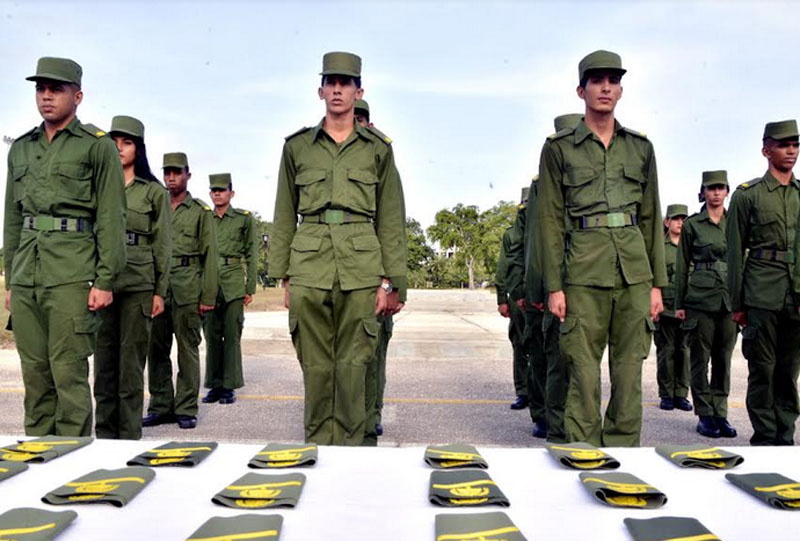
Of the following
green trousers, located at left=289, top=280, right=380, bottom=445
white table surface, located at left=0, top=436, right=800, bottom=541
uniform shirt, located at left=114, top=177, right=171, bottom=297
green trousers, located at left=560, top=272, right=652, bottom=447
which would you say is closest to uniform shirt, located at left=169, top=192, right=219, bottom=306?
uniform shirt, located at left=114, top=177, right=171, bottom=297

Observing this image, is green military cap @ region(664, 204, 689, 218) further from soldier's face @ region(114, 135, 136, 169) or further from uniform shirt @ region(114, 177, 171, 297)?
soldier's face @ region(114, 135, 136, 169)

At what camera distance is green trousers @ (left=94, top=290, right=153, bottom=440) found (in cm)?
479

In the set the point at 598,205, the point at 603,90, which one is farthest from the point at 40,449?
the point at 603,90

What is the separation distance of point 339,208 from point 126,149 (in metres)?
2.36

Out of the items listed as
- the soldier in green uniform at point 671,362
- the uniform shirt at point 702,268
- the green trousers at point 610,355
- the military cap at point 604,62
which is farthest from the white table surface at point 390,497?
the soldier in green uniform at point 671,362

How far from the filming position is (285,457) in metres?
2.21

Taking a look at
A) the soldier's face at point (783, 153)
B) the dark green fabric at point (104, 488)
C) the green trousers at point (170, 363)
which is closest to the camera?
the dark green fabric at point (104, 488)

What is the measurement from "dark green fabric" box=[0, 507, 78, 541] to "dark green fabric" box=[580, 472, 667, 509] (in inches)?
53.0

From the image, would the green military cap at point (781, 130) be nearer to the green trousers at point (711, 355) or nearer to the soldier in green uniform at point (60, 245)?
the green trousers at point (711, 355)

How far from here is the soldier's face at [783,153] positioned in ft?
16.7

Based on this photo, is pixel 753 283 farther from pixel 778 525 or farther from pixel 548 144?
pixel 778 525

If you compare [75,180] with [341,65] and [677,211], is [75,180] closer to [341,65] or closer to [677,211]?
[341,65]

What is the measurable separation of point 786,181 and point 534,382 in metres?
2.48

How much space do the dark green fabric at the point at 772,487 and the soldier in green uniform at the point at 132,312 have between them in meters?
4.00
